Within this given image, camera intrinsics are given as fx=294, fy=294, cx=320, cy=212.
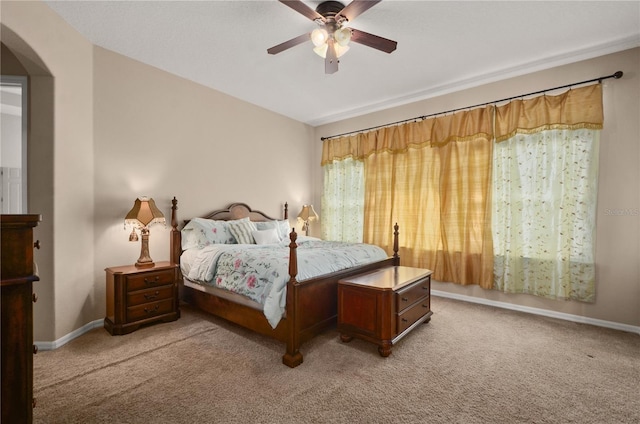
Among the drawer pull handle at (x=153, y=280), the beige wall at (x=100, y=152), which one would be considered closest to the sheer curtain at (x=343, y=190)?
the beige wall at (x=100, y=152)

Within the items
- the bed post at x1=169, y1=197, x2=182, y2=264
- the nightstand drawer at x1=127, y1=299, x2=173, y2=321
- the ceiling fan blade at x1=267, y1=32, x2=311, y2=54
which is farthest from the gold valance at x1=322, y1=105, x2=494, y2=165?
the nightstand drawer at x1=127, y1=299, x2=173, y2=321

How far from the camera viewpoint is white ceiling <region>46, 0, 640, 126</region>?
248 centimetres

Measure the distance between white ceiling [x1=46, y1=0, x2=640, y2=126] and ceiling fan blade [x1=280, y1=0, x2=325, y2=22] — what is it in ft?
0.68

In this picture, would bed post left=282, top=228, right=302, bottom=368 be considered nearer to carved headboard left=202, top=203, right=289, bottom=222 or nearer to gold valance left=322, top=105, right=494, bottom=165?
carved headboard left=202, top=203, right=289, bottom=222

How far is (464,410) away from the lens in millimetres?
1767

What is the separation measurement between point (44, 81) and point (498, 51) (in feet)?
14.3

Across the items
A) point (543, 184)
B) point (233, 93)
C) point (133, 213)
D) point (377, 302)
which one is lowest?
point (377, 302)

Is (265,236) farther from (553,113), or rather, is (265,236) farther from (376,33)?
(553,113)

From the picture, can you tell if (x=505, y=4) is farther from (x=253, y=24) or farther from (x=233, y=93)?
(x=233, y=93)

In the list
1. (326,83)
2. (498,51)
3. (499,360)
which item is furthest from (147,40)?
(499,360)

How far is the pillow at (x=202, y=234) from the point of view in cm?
349

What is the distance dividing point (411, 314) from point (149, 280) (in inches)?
102

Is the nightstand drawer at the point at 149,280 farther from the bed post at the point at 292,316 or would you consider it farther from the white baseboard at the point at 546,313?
the white baseboard at the point at 546,313

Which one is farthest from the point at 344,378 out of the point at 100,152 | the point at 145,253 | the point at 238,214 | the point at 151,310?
the point at 100,152
